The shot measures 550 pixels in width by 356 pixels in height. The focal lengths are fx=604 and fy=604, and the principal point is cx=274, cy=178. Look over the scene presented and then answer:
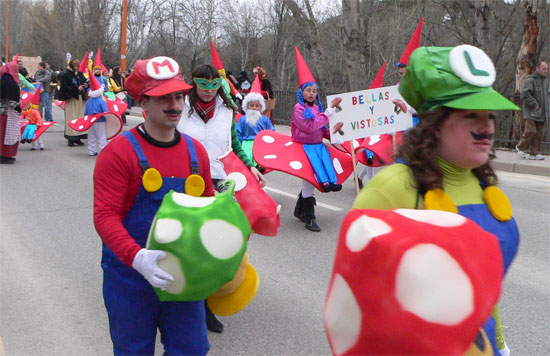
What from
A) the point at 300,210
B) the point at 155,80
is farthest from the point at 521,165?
the point at 155,80

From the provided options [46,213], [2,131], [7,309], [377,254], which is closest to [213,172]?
[7,309]

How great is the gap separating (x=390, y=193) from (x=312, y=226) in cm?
521

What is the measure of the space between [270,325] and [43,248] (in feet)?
10.2

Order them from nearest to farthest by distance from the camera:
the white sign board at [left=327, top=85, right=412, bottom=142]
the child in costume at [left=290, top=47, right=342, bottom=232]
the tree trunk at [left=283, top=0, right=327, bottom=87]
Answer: the white sign board at [left=327, top=85, right=412, bottom=142] < the child in costume at [left=290, top=47, right=342, bottom=232] < the tree trunk at [left=283, top=0, right=327, bottom=87]

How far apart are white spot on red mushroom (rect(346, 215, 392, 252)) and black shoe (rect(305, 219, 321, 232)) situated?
5649mm

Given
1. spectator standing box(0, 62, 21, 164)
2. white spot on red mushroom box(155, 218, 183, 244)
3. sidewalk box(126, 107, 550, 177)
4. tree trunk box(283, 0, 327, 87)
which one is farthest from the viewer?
tree trunk box(283, 0, 327, 87)

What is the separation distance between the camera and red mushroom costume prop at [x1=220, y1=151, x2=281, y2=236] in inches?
192

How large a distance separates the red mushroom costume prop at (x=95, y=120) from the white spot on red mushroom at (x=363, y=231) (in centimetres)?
A: 1228

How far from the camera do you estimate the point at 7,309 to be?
15.5 ft

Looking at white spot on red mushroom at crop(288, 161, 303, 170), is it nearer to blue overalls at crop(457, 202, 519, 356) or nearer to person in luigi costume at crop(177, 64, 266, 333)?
person in luigi costume at crop(177, 64, 266, 333)

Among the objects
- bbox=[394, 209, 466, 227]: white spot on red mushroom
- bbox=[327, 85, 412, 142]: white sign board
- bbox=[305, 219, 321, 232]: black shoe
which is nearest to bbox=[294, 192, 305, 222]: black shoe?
bbox=[305, 219, 321, 232]: black shoe

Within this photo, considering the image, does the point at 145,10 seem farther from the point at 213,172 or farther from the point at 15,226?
the point at 213,172

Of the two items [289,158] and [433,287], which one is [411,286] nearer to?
[433,287]

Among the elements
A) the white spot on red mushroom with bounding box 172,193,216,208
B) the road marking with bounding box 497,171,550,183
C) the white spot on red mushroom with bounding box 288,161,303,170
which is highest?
the white spot on red mushroom with bounding box 172,193,216,208
